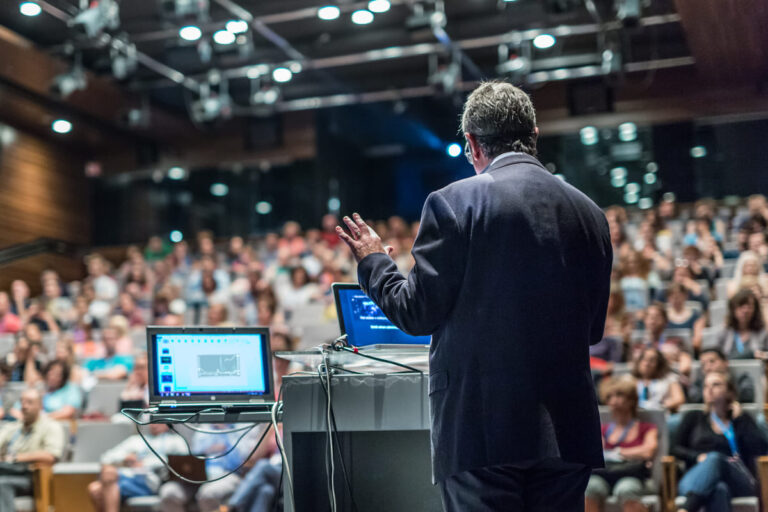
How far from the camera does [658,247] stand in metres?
8.57

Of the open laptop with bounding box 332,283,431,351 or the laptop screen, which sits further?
the laptop screen

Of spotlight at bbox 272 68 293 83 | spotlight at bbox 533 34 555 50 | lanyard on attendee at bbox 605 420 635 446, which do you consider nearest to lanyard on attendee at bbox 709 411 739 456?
lanyard on attendee at bbox 605 420 635 446

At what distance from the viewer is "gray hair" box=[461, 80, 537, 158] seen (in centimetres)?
186

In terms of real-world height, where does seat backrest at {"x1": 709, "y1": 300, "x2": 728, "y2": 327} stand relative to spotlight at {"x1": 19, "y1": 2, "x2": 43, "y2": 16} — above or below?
below

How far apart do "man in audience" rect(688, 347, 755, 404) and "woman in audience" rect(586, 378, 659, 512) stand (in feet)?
1.48

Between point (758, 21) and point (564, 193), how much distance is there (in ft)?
21.3

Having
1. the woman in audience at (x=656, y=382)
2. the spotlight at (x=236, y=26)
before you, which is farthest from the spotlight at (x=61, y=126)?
the woman in audience at (x=656, y=382)

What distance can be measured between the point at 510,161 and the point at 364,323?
0.83 metres

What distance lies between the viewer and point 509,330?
1.68m

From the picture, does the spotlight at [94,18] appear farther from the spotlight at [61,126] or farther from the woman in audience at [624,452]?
the woman in audience at [624,452]

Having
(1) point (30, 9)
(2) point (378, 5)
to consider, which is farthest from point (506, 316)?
(1) point (30, 9)

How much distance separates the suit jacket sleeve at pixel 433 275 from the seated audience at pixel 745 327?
428cm

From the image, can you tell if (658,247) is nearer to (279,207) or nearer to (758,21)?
(758,21)

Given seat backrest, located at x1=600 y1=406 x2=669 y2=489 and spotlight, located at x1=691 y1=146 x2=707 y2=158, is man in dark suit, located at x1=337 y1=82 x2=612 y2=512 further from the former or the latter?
spotlight, located at x1=691 y1=146 x2=707 y2=158
